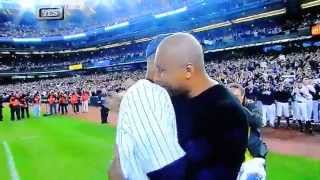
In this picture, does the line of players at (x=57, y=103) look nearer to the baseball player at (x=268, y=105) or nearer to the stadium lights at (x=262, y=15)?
the baseball player at (x=268, y=105)

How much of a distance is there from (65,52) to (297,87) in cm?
6824

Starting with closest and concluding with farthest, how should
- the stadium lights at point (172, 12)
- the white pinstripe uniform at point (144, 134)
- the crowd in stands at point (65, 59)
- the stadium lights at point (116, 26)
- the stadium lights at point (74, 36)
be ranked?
the white pinstripe uniform at point (144, 134)
the stadium lights at point (172, 12)
the stadium lights at point (116, 26)
the crowd in stands at point (65, 59)
the stadium lights at point (74, 36)

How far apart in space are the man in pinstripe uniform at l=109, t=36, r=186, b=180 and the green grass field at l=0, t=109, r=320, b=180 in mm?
7159

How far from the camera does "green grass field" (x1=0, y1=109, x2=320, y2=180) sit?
9.44m

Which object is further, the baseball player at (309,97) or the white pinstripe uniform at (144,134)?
the baseball player at (309,97)

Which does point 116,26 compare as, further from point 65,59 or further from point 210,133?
point 210,133

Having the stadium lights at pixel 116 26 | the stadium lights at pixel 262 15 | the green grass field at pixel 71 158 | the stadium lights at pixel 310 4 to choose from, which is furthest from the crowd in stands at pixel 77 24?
the green grass field at pixel 71 158

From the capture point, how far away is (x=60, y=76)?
7719cm

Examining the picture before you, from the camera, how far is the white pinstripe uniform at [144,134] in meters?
1.91

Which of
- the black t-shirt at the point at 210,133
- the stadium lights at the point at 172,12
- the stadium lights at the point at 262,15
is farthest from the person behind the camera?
the stadium lights at the point at 172,12

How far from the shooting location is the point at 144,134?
190 cm

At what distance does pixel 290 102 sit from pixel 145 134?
15053 mm

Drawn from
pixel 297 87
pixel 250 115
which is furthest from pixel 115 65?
pixel 250 115

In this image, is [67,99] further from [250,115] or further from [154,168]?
[154,168]
